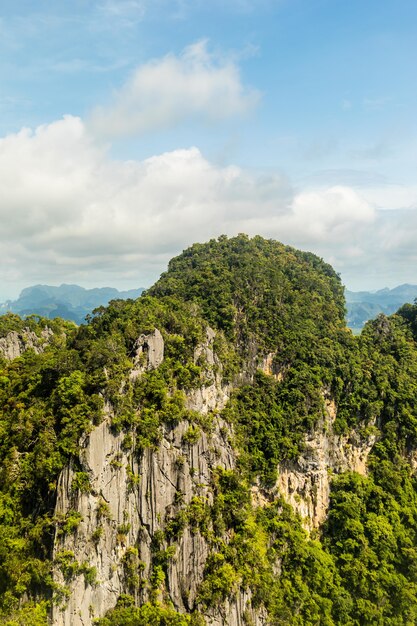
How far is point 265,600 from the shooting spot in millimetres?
29469

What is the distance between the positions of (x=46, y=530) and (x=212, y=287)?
29905 millimetres

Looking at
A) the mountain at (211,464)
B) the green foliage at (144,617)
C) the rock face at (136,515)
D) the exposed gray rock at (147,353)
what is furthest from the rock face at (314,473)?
the exposed gray rock at (147,353)

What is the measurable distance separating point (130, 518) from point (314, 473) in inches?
771

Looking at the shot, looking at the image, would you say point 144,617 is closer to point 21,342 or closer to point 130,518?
point 130,518

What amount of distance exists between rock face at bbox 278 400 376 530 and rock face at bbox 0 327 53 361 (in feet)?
106

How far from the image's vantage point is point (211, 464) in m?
31.8

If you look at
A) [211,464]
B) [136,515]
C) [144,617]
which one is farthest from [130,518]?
[211,464]

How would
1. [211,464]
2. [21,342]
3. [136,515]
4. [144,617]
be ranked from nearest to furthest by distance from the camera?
[144,617] < [136,515] < [211,464] < [21,342]

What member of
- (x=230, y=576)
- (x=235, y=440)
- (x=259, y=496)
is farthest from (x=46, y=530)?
(x=259, y=496)

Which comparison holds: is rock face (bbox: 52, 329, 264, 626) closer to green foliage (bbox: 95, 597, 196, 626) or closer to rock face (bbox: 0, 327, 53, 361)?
green foliage (bbox: 95, 597, 196, 626)

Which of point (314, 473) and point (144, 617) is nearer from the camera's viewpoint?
point (144, 617)

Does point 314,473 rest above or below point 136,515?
above

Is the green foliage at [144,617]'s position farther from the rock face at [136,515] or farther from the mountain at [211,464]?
the rock face at [136,515]

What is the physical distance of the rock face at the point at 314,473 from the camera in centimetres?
3788
